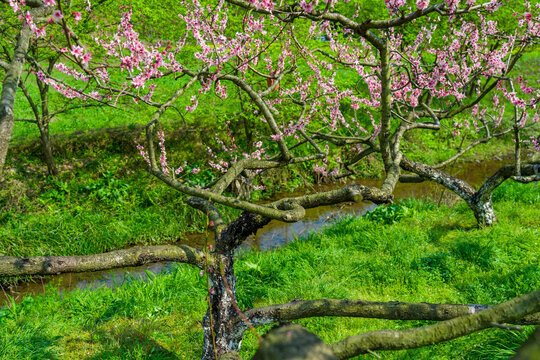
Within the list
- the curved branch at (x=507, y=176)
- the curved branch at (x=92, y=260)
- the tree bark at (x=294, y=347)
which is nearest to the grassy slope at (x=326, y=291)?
the curved branch at (x=507, y=176)

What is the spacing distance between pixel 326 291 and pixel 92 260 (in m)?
3.20

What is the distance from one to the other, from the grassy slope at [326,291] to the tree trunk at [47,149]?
4229mm

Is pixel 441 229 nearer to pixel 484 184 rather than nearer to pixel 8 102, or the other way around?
pixel 484 184

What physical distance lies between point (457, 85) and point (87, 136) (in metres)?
9.25

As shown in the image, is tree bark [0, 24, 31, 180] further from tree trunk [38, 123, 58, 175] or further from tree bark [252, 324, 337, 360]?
tree trunk [38, 123, 58, 175]

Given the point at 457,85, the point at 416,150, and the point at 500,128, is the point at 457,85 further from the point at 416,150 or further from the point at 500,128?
the point at 500,128

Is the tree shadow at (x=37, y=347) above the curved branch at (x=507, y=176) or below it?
below

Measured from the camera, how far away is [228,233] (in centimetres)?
327

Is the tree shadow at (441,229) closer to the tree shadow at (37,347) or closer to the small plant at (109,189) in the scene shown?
the tree shadow at (37,347)

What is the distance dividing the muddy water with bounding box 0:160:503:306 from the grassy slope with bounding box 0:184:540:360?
2.21 feet

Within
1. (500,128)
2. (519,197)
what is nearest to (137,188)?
(519,197)

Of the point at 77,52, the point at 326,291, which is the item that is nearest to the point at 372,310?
the point at 326,291

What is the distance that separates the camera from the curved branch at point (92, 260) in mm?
2428

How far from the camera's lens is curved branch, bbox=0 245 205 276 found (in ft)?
A: 7.97
